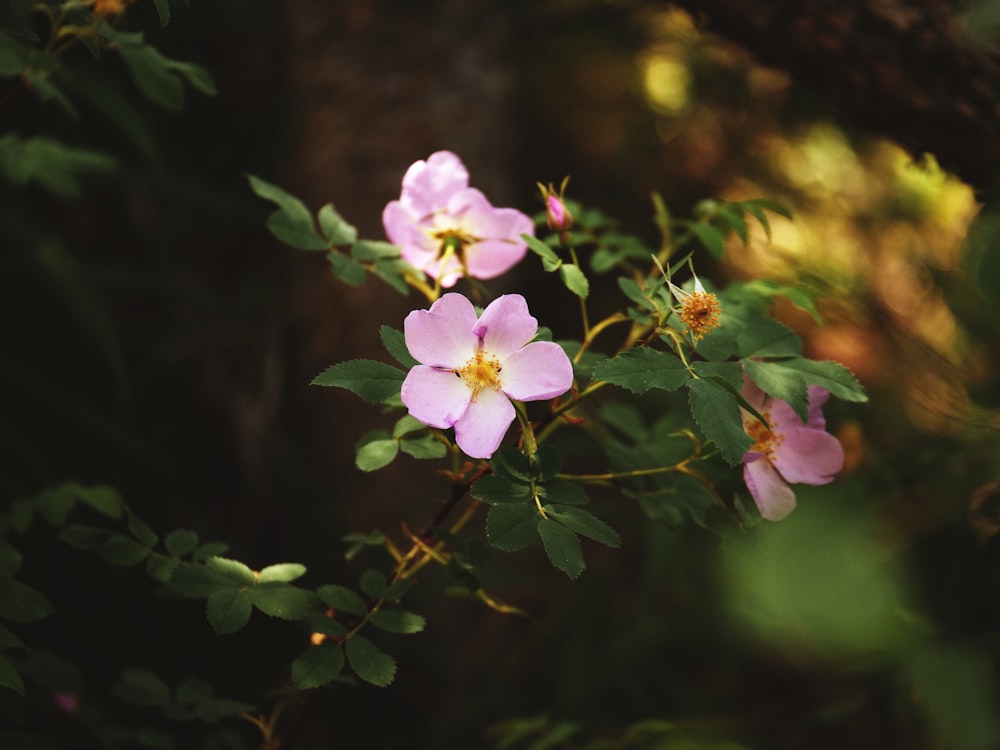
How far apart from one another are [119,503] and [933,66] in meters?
0.93

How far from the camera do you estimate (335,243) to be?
633 mm

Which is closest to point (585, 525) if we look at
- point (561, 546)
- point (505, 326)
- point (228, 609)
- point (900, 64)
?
point (561, 546)

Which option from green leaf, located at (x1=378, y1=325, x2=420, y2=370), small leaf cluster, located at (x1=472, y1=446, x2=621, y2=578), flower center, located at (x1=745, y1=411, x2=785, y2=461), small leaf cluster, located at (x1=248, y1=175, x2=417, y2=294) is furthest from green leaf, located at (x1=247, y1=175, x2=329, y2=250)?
flower center, located at (x1=745, y1=411, x2=785, y2=461)

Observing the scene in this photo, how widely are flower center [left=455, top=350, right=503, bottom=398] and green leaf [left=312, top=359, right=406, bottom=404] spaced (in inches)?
1.6

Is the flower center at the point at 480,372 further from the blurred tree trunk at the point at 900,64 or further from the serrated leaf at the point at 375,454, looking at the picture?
the blurred tree trunk at the point at 900,64

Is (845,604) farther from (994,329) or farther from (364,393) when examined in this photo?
(994,329)

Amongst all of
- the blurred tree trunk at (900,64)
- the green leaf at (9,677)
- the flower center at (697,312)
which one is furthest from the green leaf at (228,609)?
the blurred tree trunk at (900,64)

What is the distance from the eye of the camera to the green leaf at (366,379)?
0.48 metres

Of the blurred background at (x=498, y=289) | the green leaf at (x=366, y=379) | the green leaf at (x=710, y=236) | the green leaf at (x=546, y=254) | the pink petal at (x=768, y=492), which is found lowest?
the blurred background at (x=498, y=289)

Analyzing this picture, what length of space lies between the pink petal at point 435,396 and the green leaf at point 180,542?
0.79 feet

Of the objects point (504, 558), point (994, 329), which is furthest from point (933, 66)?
point (504, 558)

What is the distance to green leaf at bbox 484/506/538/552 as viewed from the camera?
45 centimetres

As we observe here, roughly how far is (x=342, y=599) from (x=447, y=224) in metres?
0.29

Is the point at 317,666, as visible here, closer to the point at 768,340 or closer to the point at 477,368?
the point at 477,368
